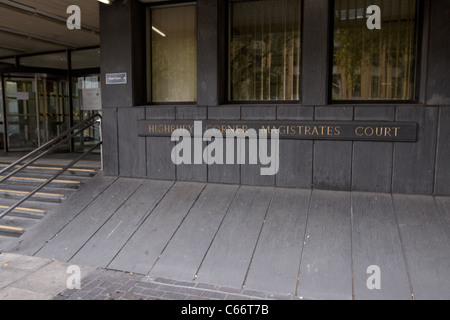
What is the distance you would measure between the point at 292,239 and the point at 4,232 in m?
3.97

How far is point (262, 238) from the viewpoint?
4.22m

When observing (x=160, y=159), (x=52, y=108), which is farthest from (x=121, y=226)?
(x=52, y=108)

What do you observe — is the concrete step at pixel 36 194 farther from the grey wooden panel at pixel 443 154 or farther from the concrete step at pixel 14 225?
Answer: the grey wooden panel at pixel 443 154

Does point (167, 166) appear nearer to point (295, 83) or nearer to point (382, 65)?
point (295, 83)

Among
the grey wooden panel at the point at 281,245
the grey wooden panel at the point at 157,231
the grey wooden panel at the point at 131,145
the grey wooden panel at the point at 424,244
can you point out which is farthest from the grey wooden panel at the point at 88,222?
the grey wooden panel at the point at 424,244

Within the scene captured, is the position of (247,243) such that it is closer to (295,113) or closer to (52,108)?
(295,113)

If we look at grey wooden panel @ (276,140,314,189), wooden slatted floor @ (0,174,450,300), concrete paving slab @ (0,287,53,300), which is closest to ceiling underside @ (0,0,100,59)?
wooden slatted floor @ (0,174,450,300)

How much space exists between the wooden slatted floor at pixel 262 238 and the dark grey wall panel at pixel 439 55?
134 cm

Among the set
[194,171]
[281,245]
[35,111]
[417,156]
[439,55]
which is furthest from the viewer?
[35,111]

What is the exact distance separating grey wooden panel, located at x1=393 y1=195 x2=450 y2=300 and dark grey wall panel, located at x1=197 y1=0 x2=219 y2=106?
9.71ft

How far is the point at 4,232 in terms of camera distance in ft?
16.8

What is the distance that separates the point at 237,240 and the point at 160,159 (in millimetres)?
2127

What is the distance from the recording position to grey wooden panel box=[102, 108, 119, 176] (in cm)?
602

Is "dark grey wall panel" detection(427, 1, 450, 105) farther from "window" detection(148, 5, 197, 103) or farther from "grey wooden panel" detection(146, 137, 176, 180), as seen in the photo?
"grey wooden panel" detection(146, 137, 176, 180)
